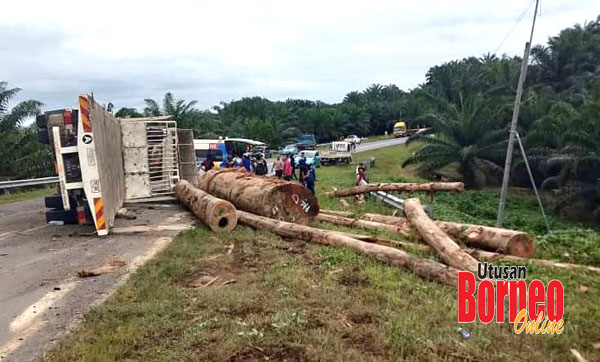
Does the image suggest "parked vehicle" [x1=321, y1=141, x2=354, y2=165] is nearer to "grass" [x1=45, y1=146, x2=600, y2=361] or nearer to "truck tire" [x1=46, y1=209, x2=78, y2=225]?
"truck tire" [x1=46, y1=209, x2=78, y2=225]

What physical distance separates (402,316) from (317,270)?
1.90 m

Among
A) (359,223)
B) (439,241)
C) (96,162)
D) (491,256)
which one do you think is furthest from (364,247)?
(96,162)

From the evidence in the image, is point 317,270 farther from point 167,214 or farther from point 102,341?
point 167,214

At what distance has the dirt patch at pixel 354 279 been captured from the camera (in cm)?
585

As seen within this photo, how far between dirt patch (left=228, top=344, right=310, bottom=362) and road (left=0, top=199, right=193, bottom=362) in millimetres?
1725

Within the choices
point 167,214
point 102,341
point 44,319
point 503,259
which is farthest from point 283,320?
point 167,214

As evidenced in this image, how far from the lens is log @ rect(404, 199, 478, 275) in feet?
20.6

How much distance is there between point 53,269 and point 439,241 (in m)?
5.34

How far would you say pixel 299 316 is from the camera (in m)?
4.69

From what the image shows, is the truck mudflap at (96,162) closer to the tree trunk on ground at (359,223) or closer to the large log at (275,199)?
the large log at (275,199)

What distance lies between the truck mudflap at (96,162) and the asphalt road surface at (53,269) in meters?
0.44

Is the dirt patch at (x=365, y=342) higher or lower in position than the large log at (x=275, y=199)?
lower

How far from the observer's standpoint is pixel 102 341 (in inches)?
167

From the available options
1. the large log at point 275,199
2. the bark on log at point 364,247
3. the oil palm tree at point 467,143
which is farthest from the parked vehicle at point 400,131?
the bark on log at point 364,247
